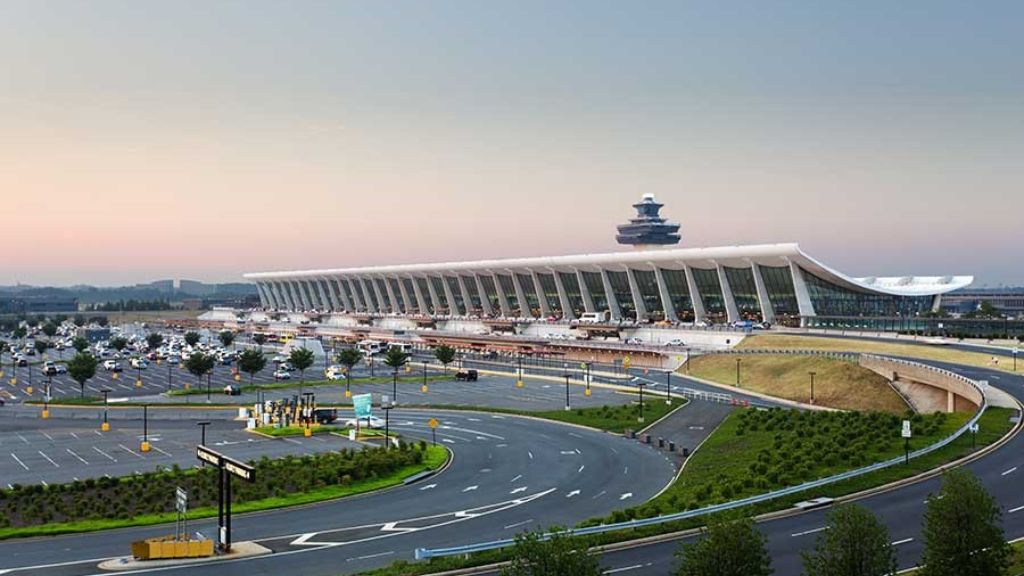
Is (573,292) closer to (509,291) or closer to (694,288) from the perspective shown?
(509,291)

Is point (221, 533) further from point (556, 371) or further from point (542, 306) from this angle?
point (542, 306)

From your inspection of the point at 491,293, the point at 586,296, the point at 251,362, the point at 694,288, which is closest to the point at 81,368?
the point at 251,362

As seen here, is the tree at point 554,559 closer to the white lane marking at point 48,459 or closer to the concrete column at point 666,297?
the white lane marking at point 48,459

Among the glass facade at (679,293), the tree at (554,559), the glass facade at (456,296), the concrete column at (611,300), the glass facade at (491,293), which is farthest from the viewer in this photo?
the glass facade at (456,296)

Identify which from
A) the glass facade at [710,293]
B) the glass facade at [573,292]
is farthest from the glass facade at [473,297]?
the glass facade at [710,293]

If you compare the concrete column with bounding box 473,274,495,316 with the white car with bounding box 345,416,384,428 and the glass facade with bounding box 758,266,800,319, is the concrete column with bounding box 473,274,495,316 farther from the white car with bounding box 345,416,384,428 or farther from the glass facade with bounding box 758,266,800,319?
the white car with bounding box 345,416,384,428

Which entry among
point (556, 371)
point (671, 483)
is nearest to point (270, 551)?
point (671, 483)

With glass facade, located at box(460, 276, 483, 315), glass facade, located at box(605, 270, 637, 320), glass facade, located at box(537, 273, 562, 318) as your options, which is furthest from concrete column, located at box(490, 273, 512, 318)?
glass facade, located at box(605, 270, 637, 320)

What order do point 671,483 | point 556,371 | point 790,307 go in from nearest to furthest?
point 671,483
point 556,371
point 790,307
